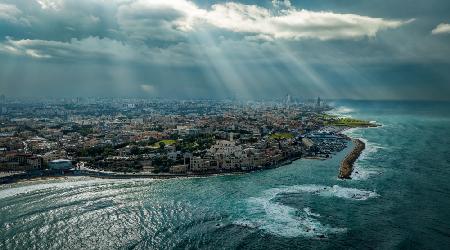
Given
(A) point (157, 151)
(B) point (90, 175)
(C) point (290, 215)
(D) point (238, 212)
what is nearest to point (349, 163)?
(C) point (290, 215)

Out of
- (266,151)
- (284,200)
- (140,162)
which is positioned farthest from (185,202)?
(266,151)

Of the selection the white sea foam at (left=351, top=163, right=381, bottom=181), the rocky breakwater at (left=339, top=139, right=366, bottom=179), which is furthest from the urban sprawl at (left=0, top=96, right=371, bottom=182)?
the white sea foam at (left=351, top=163, right=381, bottom=181)

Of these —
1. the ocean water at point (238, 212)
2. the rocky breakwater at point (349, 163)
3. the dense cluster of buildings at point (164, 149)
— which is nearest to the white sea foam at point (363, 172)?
the ocean water at point (238, 212)

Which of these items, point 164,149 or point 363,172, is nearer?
point 363,172

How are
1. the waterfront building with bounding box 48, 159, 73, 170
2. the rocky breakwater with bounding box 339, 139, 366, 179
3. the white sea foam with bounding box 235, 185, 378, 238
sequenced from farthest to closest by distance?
the waterfront building with bounding box 48, 159, 73, 170, the rocky breakwater with bounding box 339, 139, 366, 179, the white sea foam with bounding box 235, 185, 378, 238

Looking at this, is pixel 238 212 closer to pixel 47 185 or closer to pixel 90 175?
pixel 47 185

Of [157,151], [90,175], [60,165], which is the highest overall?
[60,165]

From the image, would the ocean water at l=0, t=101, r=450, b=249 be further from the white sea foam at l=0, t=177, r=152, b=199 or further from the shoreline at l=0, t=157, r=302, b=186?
the shoreline at l=0, t=157, r=302, b=186

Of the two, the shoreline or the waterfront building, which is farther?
the waterfront building

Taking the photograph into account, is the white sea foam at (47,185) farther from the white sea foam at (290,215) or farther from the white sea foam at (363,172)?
the white sea foam at (363,172)
